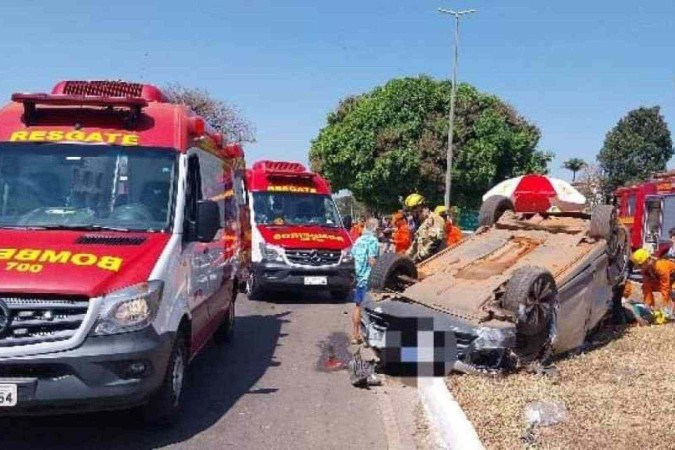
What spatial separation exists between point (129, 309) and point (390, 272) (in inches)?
155

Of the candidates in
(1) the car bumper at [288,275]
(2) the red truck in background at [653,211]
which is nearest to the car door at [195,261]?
(1) the car bumper at [288,275]

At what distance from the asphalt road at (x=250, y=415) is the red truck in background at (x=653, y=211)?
13.0 metres

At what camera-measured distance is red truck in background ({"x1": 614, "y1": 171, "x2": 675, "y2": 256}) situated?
19.4 metres

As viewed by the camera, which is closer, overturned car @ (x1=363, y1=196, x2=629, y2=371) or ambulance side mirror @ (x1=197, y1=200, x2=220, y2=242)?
ambulance side mirror @ (x1=197, y1=200, x2=220, y2=242)

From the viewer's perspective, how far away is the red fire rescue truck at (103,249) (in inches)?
190

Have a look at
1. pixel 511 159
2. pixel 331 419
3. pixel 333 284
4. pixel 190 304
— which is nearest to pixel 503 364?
pixel 331 419

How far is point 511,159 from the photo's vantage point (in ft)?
118

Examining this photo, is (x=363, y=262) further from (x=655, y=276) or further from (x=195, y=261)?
(x=655, y=276)

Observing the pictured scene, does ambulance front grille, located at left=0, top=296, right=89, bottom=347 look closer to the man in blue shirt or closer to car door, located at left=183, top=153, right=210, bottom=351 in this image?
car door, located at left=183, top=153, right=210, bottom=351

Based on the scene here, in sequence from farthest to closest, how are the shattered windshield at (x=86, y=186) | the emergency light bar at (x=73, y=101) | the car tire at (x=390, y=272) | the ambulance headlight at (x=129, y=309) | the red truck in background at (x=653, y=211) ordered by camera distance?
the red truck in background at (x=653, y=211) < the car tire at (x=390, y=272) < the emergency light bar at (x=73, y=101) < the shattered windshield at (x=86, y=186) < the ambulance headlight at (x=129, y=309)

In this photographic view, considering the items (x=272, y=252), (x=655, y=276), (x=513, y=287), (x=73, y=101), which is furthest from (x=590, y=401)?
(x=272, y=252)

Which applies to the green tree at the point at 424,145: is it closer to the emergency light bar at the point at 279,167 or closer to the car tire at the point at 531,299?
the emergency light bar at the point at 279,167

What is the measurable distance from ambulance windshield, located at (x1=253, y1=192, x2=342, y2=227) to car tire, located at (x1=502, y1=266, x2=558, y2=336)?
722cm

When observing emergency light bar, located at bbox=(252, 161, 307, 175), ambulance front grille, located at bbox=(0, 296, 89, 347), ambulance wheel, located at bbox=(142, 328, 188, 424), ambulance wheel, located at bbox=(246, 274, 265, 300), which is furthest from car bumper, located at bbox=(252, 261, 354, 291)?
ambulance front grille, located at bbox=(0, 296, 89, 347)
